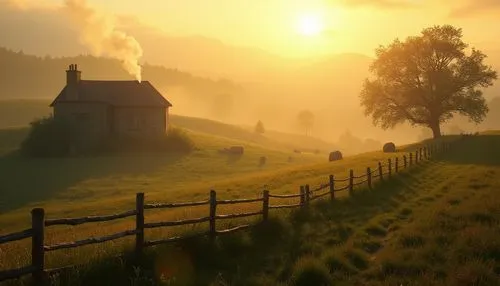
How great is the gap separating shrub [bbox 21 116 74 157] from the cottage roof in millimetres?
6121

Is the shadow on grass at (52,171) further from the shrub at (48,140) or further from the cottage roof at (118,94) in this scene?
the cottage roof at (118,94)

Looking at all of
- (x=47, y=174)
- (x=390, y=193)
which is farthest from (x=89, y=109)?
(x=390, y=193)

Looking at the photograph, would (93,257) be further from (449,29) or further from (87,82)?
(87,82)

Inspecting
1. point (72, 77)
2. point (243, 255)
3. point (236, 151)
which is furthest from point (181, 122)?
point (243, 255)

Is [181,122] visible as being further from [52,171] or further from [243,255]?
[243,255]

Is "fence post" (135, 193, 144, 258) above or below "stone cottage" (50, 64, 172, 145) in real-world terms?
below

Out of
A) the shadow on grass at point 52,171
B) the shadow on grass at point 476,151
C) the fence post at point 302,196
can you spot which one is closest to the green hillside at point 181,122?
the shadow on grass at point 52,171

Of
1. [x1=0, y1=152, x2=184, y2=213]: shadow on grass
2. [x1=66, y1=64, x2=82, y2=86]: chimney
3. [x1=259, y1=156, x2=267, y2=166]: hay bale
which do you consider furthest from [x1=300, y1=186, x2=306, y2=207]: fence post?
[x1=66, y1=64, x2=82, y2=86]: chimney

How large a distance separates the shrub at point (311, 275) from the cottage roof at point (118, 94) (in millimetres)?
64800

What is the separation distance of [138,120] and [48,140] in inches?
527

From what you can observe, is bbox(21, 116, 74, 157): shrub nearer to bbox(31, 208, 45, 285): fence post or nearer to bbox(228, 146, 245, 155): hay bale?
bbox(228, 146, 245, 155): hay bale

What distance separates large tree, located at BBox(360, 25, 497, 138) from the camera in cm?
6262

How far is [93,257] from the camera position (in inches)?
408

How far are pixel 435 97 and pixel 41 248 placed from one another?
201ft
